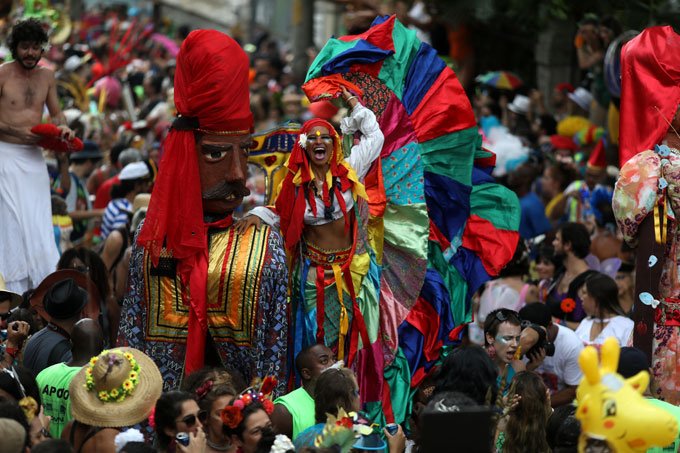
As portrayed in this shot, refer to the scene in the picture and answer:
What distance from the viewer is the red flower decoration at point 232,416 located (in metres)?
5.80

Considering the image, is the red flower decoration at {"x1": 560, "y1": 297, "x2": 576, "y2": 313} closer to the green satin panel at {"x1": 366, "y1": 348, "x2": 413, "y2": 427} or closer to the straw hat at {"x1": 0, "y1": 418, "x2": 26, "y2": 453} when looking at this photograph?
the green satin panel at {"x1": 366, "y1": 348, "x2": 413, "y2": 427}

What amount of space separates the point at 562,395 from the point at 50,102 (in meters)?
4.11

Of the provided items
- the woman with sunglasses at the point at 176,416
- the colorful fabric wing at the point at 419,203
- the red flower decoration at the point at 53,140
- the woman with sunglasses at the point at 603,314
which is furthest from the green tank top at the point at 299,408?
the red flower decoration at the point at 53,140

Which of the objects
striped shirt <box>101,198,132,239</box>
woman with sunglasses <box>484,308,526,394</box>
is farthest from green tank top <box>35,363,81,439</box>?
striped shirt <box>101,198,132,239</box>

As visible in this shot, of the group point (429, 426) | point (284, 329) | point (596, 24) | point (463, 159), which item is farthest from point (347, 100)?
point (596, 24)

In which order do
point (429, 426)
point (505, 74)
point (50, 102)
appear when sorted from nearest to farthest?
point (429, 426) < point (50, 102) < point (505, 74)

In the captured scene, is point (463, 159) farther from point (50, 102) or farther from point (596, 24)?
point (596, 24)

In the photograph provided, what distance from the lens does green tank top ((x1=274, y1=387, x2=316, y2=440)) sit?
6471 millimetres

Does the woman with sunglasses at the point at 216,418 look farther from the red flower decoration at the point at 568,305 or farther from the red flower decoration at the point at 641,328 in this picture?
the red flower decoration at the point at 568,305

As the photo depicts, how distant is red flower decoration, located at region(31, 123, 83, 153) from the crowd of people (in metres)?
0.02

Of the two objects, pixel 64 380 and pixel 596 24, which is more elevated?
pixel 596 24

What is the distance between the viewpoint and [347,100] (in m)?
8.16

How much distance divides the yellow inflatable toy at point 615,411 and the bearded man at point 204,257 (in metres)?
2.69

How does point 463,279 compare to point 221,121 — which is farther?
point 463,279
